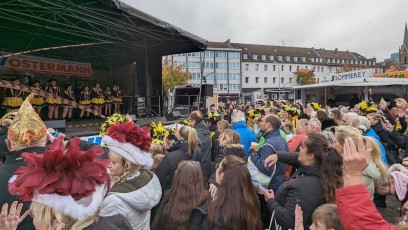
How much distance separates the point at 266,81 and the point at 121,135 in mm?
67696

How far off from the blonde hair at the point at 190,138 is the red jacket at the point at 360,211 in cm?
285

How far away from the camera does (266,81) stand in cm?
6850

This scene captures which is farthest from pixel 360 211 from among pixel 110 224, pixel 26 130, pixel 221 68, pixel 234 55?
pixel 234 55

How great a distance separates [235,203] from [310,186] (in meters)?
0.70

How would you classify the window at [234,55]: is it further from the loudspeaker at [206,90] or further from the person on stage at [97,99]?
the person on stage at [97,99]

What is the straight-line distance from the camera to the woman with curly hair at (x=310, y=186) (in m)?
2.54

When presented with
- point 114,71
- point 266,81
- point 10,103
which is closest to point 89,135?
point 10,103

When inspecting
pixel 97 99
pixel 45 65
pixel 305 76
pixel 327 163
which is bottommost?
pixel 327 163

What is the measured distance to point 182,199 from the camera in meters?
2.67

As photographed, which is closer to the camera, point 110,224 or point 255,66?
point 110,224

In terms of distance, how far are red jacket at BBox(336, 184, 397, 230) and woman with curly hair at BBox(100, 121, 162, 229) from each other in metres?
1.44

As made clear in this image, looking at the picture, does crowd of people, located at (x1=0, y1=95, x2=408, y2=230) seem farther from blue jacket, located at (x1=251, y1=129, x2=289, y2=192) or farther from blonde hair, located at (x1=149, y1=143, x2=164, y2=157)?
blonde hair, located at (x1=149, y1=143, x2=164, y2=157)

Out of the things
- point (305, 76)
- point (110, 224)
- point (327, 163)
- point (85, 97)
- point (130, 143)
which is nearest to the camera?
point (110, 224)

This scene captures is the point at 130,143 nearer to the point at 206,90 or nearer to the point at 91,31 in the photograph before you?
the point at 91,31
